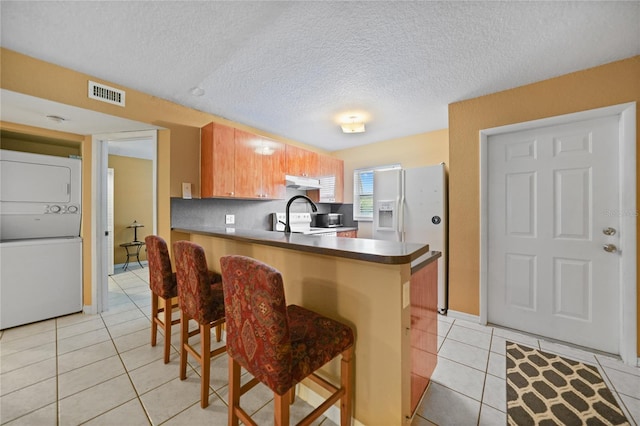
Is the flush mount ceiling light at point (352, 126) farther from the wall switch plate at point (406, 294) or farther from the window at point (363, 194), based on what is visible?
the wall switch plate at point (406, 294)

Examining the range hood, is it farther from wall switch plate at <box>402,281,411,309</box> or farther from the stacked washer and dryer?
wall switch plate at <box>402,281,411,309</box>

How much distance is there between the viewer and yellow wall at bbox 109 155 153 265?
16.7ft

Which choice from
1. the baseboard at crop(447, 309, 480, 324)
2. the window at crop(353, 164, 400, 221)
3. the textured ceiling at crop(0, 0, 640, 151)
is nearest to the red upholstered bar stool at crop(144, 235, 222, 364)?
the textured ceiling at crop(0, 0, 640, 151)

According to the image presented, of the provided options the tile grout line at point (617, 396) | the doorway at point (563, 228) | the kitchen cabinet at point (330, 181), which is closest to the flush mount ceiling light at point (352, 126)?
the kitchen cabinet at point (330, 181)

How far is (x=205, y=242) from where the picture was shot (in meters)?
2.55

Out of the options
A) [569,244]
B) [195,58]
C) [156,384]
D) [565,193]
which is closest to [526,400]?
[569,244]

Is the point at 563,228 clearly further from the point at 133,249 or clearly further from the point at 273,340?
the point at 133,249

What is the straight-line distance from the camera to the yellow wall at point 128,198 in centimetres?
508

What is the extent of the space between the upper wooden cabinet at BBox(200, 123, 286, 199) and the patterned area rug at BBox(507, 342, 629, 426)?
3.08m

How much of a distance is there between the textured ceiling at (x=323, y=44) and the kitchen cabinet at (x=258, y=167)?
0.58m

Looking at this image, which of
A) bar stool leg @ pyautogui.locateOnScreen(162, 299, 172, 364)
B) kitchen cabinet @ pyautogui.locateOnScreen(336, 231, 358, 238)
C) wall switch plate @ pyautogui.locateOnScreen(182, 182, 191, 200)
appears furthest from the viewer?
kitchen cabinet @ pyautogui.locateOnScreen(336, 231, 358, 238)

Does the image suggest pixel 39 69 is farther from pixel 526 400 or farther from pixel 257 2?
pixel 526 400

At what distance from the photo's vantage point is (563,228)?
233 centimetres

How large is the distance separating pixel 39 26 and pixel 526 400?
403 centimetres
